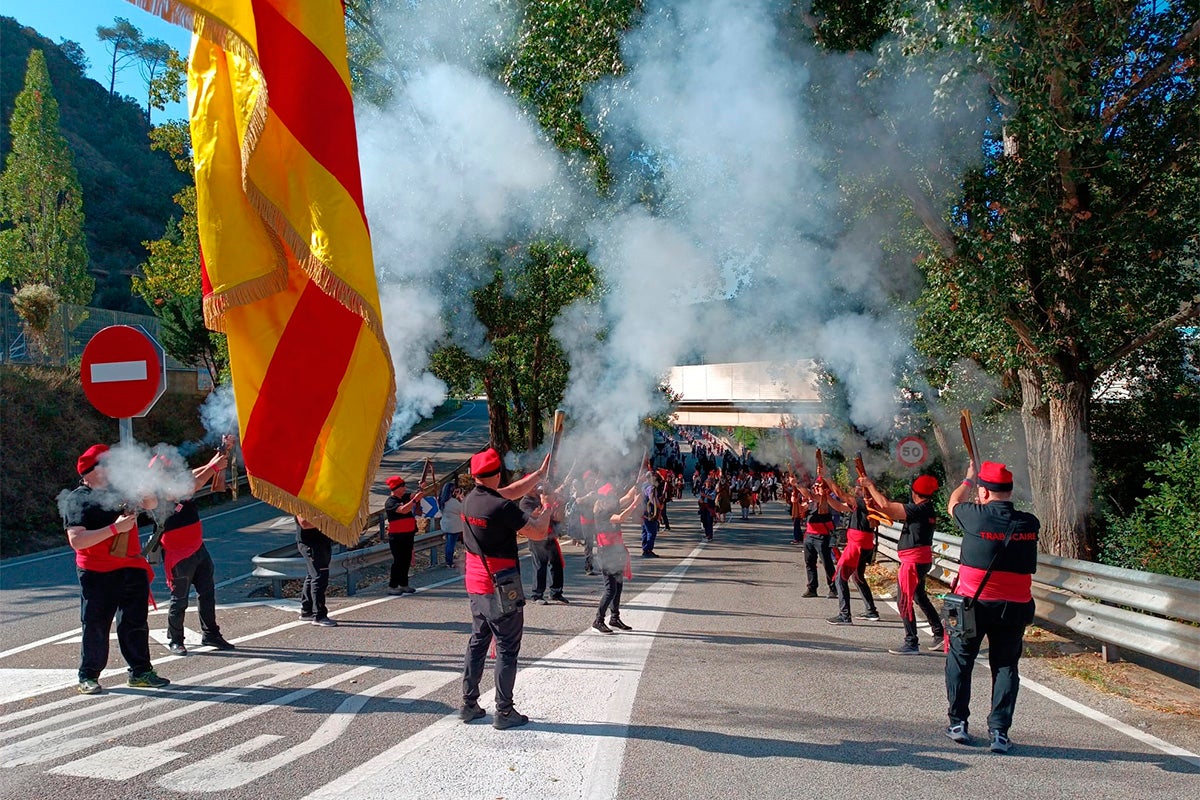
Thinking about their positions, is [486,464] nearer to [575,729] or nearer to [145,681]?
[575,729]

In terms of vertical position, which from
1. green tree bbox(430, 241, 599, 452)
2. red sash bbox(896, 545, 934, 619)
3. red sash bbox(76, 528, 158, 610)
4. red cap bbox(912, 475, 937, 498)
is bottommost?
red sash bbox(896, 545, 934, 619)

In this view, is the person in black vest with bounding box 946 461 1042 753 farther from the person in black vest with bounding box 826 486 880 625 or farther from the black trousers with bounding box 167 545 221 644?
the black trousers with bounding box 167 545 221 644

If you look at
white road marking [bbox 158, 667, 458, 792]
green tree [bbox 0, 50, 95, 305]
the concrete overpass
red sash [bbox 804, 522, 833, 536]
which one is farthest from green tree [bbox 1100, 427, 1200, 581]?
green tree [bbox 0, 50, 95, 305]

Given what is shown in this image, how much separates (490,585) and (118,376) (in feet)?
9.80

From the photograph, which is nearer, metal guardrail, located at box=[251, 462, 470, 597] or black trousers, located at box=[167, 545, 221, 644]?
black trousers, located at box=[167, 545, 221, 644]

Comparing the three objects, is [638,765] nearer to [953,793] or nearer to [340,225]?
[953,793]

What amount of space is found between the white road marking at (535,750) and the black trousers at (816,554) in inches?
193

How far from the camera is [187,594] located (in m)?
7.50

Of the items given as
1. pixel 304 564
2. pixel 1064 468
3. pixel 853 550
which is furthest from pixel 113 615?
pixel 1064 468

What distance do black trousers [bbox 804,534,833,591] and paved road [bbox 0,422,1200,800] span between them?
8.82 ft

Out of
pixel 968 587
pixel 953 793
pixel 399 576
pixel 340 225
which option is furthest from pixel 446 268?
pixel 953 793

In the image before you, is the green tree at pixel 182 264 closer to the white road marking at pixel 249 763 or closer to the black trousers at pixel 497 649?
the white road marking at pixel 249 763

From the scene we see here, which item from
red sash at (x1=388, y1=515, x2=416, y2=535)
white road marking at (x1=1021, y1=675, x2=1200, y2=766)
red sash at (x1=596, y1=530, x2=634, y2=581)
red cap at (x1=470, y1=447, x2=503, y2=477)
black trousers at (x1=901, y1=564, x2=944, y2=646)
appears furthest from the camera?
red sash at (x1=388, y1=515, x2=416, y2=535)

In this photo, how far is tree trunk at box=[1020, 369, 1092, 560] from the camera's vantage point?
31.2 feet
